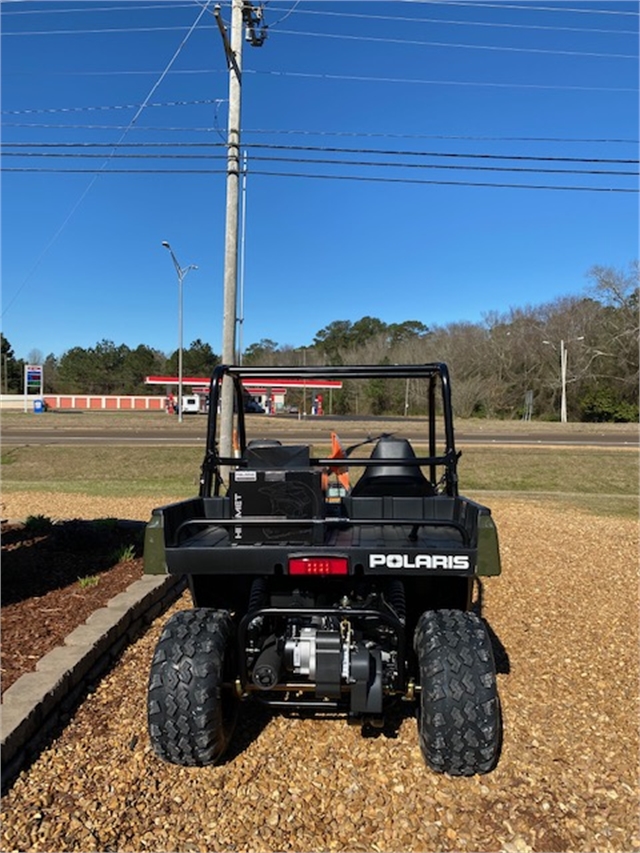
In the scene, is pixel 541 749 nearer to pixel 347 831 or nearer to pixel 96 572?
pixel 347 831

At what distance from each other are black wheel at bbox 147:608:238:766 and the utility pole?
333 inches

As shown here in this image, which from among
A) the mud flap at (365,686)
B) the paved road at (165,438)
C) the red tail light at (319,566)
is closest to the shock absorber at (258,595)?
the red tail light at (319,566)

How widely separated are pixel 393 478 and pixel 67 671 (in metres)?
2.03

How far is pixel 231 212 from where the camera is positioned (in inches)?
451

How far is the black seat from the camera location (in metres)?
3.87

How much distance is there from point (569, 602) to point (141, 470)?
37.3 ft

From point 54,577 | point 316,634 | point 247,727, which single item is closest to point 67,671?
point 247,727

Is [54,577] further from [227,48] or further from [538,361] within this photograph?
[538,361]

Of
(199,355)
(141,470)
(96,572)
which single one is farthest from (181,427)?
(199,355)

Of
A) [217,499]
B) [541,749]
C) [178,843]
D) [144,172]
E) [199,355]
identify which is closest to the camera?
[178,843]

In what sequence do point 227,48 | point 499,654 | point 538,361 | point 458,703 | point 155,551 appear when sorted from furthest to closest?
point 538,361
point 227,48
point 499,654
point 155,551
point 458,703

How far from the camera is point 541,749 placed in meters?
3.00

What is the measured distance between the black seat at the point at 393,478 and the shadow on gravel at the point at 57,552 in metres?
2.50

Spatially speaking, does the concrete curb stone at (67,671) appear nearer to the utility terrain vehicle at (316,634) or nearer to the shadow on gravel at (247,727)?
the utility terrain vehicle at (316,634)
